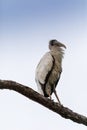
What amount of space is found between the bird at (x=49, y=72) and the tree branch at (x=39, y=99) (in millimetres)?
403

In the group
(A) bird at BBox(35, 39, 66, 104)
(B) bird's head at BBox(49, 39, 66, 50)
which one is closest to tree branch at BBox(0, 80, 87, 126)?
(A) bird at BBox(35, 39, 66, 104)

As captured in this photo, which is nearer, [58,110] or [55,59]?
[58,110]

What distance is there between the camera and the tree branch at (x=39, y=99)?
136cm

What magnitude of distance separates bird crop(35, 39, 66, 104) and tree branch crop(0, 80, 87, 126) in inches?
15.9

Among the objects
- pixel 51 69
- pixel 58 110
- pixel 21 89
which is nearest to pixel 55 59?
pixel 51 69

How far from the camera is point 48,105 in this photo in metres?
1.51

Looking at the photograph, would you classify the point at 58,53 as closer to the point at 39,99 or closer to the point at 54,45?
the point at 54,45

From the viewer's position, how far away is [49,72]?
1952 millimetres

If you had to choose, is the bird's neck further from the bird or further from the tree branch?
the tree branch

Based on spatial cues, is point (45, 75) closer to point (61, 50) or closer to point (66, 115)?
point (61, 50)

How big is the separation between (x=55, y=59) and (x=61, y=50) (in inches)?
4.9

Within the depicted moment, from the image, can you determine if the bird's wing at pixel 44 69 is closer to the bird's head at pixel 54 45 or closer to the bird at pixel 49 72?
the bird at pixel 49 72

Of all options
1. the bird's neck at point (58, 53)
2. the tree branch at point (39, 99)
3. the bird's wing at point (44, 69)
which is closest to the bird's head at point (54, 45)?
the bird's neck at point (58, 53)

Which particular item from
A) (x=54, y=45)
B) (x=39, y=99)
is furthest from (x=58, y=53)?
(x=39, y=99)
